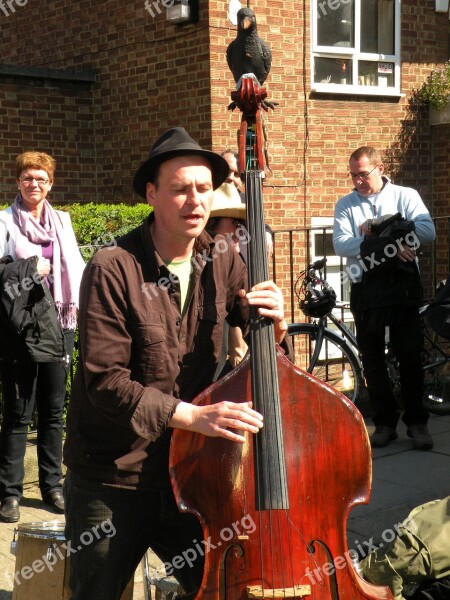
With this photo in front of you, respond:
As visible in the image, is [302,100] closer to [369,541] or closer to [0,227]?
[0,227]

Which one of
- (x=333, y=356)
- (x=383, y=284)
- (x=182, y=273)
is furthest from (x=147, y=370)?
(x=333, y=356)

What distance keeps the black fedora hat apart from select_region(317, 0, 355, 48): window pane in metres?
7.10

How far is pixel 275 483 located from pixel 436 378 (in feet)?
17.4

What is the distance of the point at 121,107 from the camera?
31.5ft

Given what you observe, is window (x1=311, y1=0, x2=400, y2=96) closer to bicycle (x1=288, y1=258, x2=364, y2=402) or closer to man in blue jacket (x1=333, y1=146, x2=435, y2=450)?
bicycle (x1=288, y1=258, x2=364, y2=402)

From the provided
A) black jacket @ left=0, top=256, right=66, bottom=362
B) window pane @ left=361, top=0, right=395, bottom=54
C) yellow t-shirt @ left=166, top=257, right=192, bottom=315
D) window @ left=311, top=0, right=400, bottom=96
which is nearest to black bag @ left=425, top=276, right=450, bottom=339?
yellow t-shirt @ left=166, top=257, right=192, bottom=315

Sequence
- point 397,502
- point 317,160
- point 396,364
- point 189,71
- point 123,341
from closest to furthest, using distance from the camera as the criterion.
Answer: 1. point 123,341
2. point 397,502
3. point 396,364
4. point 189,71
5. point 317,160

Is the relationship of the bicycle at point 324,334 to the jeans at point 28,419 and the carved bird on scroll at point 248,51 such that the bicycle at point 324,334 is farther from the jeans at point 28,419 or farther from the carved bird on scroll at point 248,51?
the carved bird on scroll at point 248,51

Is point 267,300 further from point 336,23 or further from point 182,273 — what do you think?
point 336,23

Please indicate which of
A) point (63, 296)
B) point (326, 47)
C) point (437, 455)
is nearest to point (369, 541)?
point (437, 455)

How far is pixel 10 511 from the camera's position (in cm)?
511

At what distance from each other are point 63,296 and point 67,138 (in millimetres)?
4656

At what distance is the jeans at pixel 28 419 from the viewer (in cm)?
525

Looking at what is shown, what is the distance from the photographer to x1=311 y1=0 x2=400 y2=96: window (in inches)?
369
